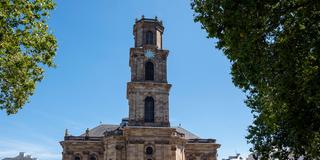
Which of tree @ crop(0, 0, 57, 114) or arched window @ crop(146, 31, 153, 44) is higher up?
arched window @ crop(146, 31, 153, 44)

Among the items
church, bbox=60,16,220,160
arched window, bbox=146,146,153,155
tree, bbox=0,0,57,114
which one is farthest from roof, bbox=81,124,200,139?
tree, bbox=0,0,57,114

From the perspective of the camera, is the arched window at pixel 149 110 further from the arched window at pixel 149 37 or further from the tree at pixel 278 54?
the tree at pixel 278 54

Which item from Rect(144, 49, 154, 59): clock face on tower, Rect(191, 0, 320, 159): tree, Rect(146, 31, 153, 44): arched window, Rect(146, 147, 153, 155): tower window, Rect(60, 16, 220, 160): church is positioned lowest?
Rect(191, 0, 320, 159): tree

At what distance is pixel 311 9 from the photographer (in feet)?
42.7

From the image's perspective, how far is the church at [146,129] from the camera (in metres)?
39.9

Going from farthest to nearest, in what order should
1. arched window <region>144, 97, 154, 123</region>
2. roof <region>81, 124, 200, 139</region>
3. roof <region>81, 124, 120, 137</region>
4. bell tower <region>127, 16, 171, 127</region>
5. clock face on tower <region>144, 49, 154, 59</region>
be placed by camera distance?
1. roof <region>81, 124, 200, 139</region>
2. roof <region>81, 124, 120, 137</region>
3. clock face on tower <region>144, 49, 154, 59</region>
4. arched window <region>144, 97, 154, 123</region>
5. bell tower <region>127, 16, 171, 127</region>

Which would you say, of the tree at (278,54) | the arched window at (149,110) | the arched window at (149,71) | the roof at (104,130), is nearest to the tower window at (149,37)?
the arched window at (149,71)

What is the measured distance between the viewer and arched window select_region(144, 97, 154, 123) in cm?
4116

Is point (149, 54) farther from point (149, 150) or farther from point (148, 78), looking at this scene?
point (149, 150)

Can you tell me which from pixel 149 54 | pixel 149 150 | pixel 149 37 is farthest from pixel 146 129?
pixel 149 37

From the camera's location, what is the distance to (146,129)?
131 ft

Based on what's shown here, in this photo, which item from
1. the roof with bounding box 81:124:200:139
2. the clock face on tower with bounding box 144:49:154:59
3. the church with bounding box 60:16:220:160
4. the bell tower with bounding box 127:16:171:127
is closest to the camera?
the church with bounding box 60:16:220:160

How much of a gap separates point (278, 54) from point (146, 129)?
27.3 m

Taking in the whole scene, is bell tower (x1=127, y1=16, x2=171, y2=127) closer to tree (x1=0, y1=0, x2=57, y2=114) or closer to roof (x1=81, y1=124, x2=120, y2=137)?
roof (x1=81, y1=124, x2=120, y2=137)
